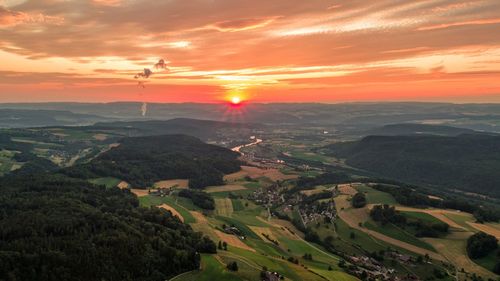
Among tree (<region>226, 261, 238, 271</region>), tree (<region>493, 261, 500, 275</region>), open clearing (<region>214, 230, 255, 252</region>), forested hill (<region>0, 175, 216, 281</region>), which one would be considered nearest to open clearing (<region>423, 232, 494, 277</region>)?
tree (<region>493, 261, 500, 275</region>)

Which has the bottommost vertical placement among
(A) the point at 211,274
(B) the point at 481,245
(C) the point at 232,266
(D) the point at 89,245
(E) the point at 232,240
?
(E) the point at 232,240

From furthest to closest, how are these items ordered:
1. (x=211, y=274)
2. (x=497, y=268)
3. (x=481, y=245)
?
(x=481, y=245) → (x=497, y=268) → (x=211, y=274)

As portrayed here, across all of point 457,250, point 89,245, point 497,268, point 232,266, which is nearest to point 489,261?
point 497,268

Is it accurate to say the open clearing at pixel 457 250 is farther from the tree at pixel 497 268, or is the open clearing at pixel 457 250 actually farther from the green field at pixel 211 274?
the green field at pixel 211 274

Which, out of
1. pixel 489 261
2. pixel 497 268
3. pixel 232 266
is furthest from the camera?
pixel 489 261

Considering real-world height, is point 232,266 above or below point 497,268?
above

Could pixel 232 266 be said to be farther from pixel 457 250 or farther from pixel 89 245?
pixel 457 250

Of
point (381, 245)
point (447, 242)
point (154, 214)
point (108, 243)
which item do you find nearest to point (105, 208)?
point (154, 214)

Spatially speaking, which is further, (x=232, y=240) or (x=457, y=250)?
(x=457, y=250)

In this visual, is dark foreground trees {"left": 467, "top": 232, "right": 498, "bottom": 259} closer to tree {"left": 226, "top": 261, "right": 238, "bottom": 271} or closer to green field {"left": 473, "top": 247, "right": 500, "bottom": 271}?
green field {"left": 473, "top": 247, "right": 500, "bottom": 271}
